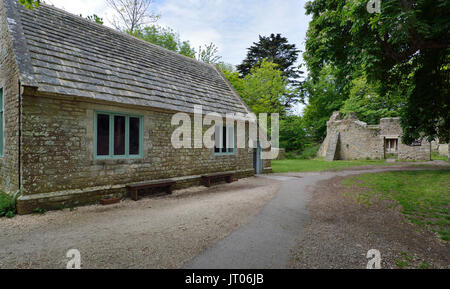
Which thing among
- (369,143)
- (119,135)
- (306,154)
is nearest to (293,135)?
(306,154)

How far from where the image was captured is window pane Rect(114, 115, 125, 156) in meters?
7.58

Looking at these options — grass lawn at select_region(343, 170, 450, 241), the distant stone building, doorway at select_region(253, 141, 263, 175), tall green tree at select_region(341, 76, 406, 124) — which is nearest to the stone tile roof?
doorway at select_region(253, 141, 263, 175)

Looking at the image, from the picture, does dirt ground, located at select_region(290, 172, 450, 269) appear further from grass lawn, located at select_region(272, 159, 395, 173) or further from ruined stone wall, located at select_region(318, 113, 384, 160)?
ruined stone wall, located at select_region(318, 113, 384, 160)

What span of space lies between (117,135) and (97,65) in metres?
2.75

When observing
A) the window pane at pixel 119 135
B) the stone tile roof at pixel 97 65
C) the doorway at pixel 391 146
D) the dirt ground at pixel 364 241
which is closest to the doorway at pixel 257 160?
the stone tile roof at pixel 97 65

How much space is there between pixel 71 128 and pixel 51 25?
4693mm

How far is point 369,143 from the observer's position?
896 inches

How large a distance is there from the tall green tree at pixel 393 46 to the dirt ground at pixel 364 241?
4.00 meters

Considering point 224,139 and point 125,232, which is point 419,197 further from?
point 125,232

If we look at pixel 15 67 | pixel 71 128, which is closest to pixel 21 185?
pixel 71 128

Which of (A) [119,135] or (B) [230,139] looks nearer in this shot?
→ (A) [119,135]

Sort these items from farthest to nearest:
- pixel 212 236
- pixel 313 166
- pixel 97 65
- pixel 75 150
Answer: pixel 313 166 < pixel 97 65 < pixel 75 150 < pixel 212 236

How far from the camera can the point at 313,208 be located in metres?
6.54

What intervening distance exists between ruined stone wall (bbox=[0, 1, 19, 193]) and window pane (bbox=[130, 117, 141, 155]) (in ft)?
10.0
